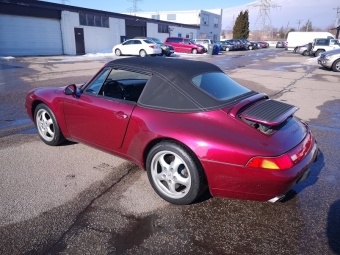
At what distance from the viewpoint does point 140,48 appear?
22.2 metres

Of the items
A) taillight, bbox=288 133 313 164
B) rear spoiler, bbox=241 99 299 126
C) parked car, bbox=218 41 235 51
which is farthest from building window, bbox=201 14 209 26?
taillight, bbox=288 133 313 164

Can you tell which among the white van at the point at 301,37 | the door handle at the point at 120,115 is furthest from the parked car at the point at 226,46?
the door handle at the point at 120,115

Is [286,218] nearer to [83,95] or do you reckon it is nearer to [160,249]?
[160,249]

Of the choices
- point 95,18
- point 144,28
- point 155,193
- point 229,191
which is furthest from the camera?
point 144,28

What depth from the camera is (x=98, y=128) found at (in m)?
3.23

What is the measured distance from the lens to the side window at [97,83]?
10.9 feet

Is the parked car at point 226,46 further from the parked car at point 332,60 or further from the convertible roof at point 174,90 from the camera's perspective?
the convertible roof at point 174,90

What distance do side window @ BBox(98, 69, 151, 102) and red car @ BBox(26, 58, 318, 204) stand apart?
0.6 inches

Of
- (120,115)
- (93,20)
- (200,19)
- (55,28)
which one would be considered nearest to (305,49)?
(93,20)

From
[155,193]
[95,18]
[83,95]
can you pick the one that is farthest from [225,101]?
[95,18]

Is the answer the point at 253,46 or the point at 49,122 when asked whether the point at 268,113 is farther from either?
the point at 253,46

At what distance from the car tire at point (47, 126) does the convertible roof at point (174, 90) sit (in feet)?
4.80

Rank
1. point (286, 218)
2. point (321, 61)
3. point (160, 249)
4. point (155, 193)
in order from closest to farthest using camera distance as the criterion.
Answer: point (160, 249), point (286, 218), point (155, 193), point (321, 61)

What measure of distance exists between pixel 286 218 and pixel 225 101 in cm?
132
